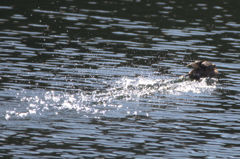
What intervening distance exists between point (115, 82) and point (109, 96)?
2018 millimetres

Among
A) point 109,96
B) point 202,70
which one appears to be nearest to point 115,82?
point 109,96

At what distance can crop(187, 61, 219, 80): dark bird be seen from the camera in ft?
80.3

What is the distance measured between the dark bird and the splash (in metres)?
0.33

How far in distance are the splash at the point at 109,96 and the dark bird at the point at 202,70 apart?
332 millimetres

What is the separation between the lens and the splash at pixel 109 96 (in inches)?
736

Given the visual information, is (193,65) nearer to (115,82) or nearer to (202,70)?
(202,70)

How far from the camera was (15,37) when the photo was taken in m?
29.5

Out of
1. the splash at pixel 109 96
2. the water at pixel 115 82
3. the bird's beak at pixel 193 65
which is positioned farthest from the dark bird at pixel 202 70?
the water at pixel 115 82

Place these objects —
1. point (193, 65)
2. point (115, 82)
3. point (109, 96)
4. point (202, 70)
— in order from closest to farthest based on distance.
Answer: point (109, 96)
point (115, 82)
point (202, 70)
point (193, 65)

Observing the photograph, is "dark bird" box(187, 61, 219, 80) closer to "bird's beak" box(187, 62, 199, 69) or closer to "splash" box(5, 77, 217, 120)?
"bird's beak" box(187, 62, 199, 69)

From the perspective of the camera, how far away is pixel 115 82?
22.8 metres

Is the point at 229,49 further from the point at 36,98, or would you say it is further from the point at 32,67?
the point at 36,98

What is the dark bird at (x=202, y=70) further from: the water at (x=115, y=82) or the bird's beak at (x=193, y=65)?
the water at (x=115, y=82)

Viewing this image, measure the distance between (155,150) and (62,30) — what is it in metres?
17.0
